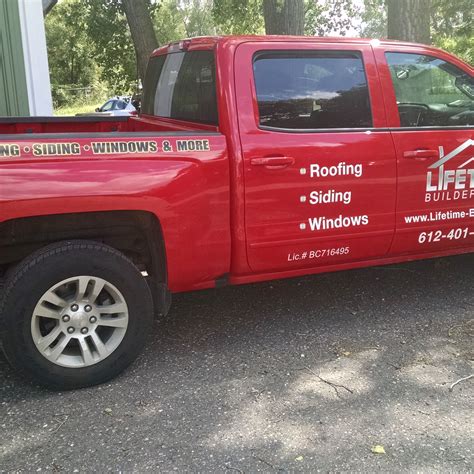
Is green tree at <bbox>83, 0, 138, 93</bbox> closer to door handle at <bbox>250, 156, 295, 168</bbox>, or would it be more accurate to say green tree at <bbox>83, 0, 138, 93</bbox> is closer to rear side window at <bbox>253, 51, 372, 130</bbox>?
rear side window at <bbox>253, 51, 372, 130</bbox>

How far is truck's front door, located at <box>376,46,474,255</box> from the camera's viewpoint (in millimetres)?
3932

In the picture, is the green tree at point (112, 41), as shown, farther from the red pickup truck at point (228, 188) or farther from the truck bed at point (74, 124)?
the red pickup truck at point (228, 188)

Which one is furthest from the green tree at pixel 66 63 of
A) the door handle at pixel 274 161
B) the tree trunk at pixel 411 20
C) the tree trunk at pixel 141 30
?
the door handle at pixel 274 161

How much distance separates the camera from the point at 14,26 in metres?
7.01

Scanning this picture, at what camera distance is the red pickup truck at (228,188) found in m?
3.06

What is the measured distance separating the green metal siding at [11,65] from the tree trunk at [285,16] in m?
3.97

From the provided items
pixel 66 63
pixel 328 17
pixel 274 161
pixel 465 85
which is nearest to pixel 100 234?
pixel 274 161

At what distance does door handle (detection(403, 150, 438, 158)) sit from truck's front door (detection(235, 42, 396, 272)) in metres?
0.13

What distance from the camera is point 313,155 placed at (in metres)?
3.60

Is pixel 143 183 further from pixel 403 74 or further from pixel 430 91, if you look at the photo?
pixel 430 91

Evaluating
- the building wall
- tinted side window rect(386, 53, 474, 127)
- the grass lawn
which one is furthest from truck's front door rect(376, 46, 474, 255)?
the grass lawn

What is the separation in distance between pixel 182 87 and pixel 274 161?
1.00 meters

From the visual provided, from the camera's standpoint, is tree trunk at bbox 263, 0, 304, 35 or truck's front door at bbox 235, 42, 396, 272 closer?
truck's front door at bbox 235, 42, 396, 272

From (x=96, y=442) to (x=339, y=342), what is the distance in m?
1.76
